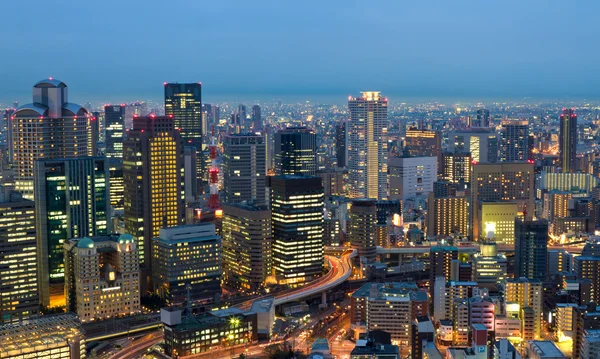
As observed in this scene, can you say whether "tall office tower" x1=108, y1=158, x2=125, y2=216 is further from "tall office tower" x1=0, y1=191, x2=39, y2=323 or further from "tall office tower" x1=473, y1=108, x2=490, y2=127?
"tall office tower" x1=473, y1=108, x2=490, y2=127

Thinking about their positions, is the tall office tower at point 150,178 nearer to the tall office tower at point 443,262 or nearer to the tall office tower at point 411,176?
the tall office tower at point 443,262

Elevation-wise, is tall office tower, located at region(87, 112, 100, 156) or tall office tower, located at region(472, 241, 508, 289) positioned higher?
tall office tower, located at region(87, 112, 100, 156)

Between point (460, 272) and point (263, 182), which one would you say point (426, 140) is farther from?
point (460, 272)

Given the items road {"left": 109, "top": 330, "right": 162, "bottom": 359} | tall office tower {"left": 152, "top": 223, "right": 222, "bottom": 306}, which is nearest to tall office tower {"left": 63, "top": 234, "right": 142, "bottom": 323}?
tall office tower {"left": 152, "top": 223, "right": 222, "bottom": 306}

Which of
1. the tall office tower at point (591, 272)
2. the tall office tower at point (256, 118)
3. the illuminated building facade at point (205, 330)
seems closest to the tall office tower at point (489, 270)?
the tall office tower at point (591, 272)

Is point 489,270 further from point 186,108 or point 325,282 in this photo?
point 186,108

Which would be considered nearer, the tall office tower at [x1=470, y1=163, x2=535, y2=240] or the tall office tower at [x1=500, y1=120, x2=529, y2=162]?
the tall office tower at [x1=470, y1=163, x2=535, y2=240]

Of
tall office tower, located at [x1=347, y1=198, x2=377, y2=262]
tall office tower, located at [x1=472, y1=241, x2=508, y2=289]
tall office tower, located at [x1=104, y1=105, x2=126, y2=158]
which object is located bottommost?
tall office tower, located at [x1=472, y1=241, x2=508, y2=289]
